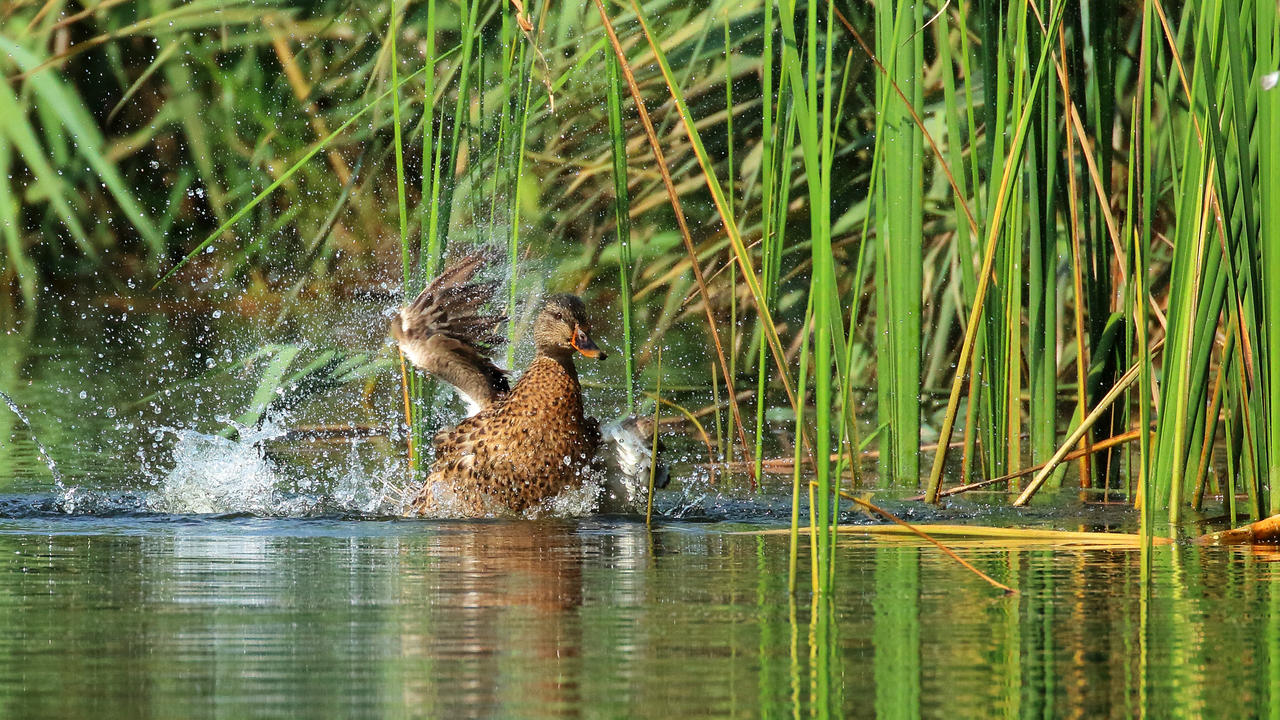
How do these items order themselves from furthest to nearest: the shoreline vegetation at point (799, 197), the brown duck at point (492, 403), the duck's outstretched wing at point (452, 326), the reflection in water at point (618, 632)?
1. the duck's outstretched wing at point (452, 326)
2. the brown duck at point (492, 403)
3. the shoreline vegetation at point (799, 197)
4. the reflection in water at point (618, 632)

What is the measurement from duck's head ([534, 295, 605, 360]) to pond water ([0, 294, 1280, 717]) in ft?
2.22

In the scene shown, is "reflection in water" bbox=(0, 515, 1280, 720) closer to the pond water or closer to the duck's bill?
the pond water

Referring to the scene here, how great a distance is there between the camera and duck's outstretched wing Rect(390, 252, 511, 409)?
5445 millimetres

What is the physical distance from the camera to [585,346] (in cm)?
540

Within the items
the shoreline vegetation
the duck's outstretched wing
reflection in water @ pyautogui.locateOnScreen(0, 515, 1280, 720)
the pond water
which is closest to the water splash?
the pond water

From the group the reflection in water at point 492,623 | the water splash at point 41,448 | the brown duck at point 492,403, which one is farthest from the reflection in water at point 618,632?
the water splash at point 41,448

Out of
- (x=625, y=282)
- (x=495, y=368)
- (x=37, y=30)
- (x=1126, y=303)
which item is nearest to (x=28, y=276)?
(x=37, y=30)

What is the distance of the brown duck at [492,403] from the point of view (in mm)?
5051

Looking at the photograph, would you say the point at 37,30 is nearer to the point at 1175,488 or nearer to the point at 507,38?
the point at 507,38

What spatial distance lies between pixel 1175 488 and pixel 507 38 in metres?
1.81

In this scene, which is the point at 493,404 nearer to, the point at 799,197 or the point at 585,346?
the point at 585,346

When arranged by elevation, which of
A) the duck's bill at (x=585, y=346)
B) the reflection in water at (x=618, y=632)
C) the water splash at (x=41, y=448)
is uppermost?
the duck's bill at (x=585, y=346)

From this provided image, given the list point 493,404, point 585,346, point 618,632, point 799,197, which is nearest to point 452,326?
→ point 493,404

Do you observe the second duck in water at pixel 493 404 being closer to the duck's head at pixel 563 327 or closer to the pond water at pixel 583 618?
the duck's head at pixel 563 327
